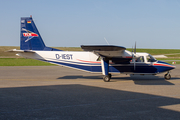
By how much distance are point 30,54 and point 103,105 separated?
412 inches

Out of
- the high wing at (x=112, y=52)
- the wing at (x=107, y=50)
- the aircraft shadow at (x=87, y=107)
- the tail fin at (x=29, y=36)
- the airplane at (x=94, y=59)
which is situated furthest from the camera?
the tail fin at (x=29, y=36)

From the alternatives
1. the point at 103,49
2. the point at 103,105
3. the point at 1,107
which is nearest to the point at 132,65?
the point at 103,49

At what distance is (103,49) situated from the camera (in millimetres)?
13945

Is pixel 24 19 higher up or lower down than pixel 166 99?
higher up

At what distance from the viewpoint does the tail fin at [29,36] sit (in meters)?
16.9

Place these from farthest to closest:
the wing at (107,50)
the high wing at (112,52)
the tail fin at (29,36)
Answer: the tail fin at (29,36)
the high wing at (112,52)
the wing at (107,50)

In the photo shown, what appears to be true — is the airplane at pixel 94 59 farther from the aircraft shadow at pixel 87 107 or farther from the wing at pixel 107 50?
the aircraft shadow at pixel 87 107

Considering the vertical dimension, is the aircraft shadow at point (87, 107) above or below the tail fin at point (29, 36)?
below

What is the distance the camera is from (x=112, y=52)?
48.1 feet

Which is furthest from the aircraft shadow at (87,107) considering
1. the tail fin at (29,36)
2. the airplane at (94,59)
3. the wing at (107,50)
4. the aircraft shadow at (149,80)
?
the tail fin at (29,36)

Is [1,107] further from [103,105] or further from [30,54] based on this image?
[30,54]


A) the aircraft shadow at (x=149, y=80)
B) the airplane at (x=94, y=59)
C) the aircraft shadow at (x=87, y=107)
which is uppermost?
the airplane at (x=94, y=59)

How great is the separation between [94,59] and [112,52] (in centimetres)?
207

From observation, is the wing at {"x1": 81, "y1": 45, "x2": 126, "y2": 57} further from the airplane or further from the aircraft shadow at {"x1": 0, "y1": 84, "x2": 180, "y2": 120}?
the aircraft shadow at {"x1": 0, "y1": 84, "x2": 180, "y2": 120}
